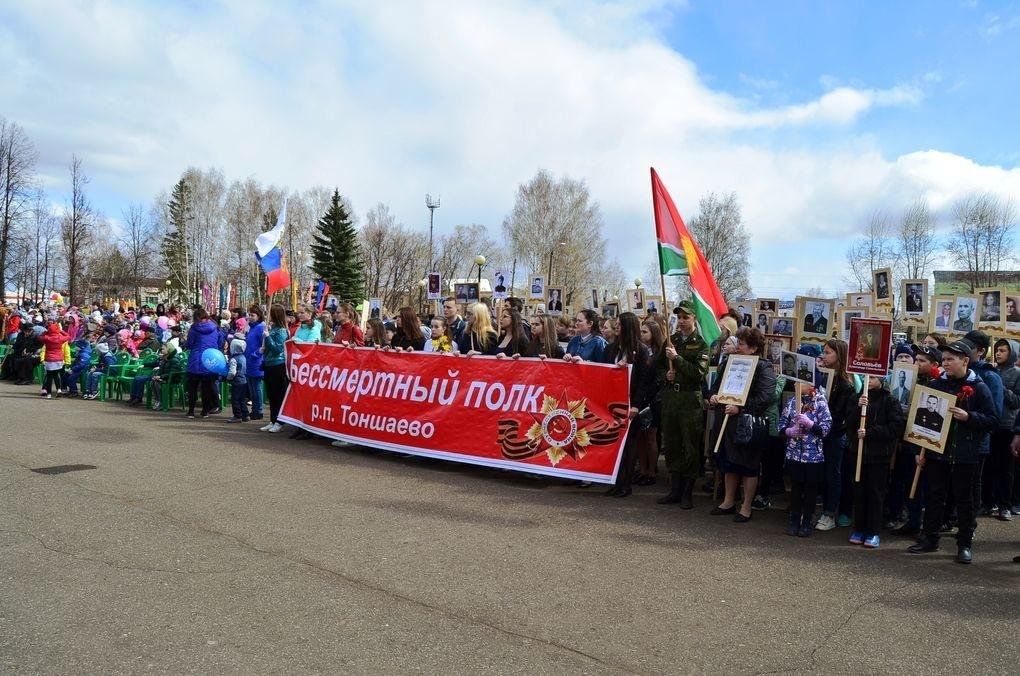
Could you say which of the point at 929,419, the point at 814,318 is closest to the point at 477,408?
the point at 929,419

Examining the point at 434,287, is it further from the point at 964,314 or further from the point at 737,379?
the point at 737,379

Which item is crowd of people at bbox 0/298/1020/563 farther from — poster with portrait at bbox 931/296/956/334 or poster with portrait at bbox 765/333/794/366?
poster with portrait at bbox 931/296/956/334

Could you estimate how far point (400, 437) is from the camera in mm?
9367

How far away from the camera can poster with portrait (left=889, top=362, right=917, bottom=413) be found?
22.6 feet

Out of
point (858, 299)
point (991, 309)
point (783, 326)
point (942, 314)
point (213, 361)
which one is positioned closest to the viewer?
point (991, 309)

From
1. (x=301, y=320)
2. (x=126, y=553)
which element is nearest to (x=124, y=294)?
(x=301, y=320)

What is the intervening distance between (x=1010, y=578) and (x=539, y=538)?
12.5 ft

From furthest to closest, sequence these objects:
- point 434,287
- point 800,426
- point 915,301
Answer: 1. point 434,287
2. point 915,301
3. point 800,426

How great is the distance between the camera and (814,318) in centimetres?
A: 1151

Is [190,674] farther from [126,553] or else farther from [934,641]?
[934,641]

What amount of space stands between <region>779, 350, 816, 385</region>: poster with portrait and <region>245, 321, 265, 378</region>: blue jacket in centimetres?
858

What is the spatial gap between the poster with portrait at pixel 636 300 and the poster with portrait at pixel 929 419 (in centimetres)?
1133

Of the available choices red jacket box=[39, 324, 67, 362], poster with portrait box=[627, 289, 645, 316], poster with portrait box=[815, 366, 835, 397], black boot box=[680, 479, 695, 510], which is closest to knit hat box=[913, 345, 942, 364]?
poster with portrait box=[815, 366, 835, 397]

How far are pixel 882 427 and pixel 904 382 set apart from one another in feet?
3.34
